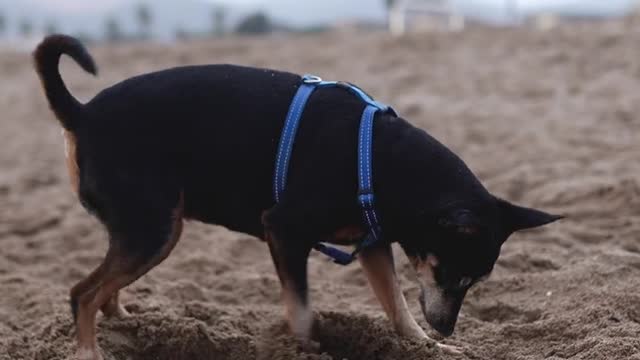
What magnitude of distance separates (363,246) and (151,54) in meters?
16.8

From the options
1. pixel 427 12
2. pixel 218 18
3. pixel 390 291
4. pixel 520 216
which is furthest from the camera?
pixel 218 18

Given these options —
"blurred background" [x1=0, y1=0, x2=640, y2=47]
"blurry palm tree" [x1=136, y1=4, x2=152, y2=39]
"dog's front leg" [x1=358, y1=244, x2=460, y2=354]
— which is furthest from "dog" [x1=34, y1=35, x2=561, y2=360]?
"blurry palm tree" [x1=136, y1=4, x2=152, y2=39]

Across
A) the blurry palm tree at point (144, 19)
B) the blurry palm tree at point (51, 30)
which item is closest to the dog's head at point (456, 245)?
the blurry palm tree at point (51, 30)

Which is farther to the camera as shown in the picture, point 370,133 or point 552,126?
point 552,126

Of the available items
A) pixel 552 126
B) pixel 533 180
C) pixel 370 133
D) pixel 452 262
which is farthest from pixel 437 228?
pixel 552 126

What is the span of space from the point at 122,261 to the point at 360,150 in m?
1.13

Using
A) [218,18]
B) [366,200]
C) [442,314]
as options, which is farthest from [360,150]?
[218,18]

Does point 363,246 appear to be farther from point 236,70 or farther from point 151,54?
point 151,54

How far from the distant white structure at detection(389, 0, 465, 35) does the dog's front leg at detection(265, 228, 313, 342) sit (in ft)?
73.5

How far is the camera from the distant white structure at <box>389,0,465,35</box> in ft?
86.7

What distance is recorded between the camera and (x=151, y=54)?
65.5 ft

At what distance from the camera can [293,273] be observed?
3822 millimetres

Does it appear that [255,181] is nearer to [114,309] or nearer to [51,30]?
[114,309]

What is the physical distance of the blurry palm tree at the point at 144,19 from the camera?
48022mm
